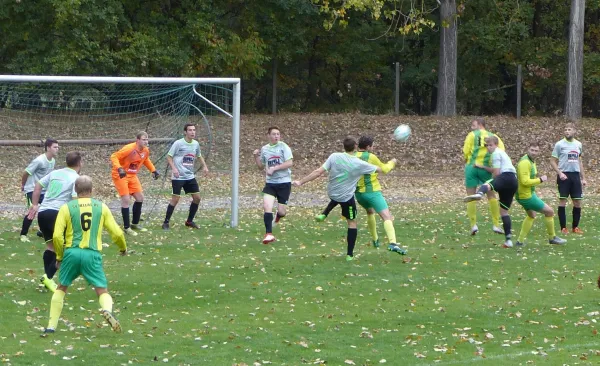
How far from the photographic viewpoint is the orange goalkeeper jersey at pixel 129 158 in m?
16.5

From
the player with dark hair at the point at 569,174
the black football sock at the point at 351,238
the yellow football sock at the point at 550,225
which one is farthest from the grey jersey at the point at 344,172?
the player with dark hair at the point at 569,174

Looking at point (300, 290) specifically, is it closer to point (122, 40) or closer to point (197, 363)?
point (197, 363)

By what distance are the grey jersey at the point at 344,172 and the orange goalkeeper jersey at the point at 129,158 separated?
13.7ft

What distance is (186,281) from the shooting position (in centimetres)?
1251

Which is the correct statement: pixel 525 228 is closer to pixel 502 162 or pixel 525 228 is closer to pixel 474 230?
pixel 502 162

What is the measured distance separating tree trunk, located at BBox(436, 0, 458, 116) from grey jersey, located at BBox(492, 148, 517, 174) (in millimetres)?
20012

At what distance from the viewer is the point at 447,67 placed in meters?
35.3

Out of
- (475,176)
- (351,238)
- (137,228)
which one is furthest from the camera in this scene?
(137,228)

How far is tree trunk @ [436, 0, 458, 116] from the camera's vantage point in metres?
35.2

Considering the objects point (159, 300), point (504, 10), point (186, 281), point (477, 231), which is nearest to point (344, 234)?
point (477, 231)

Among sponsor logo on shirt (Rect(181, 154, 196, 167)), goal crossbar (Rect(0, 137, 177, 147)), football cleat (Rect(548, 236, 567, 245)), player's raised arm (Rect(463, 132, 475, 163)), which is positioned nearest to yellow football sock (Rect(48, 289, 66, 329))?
sponsor logo on shirt (Rect(181, 154, 196, 167))

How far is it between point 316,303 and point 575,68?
1011 inches

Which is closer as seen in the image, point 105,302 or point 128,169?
point 105,302

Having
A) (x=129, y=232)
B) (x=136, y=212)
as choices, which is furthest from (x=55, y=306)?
(x=136, y=212)
